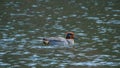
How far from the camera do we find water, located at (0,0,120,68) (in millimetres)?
26766

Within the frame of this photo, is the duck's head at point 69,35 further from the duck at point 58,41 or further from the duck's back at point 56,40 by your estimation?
the duck's back at point 56,40

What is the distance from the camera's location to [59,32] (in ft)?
114

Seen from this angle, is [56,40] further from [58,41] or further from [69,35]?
[69,35]

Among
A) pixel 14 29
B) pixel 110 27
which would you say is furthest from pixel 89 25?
pixel 14 29

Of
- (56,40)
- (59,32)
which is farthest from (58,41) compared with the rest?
(59,32)

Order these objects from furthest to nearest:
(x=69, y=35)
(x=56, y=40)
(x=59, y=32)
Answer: (x=59, y=32) < (x=69, y=35) < (x=56, y=40)

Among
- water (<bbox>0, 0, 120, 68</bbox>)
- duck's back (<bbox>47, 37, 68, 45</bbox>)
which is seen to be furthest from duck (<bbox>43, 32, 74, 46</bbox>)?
water (<bbox>0, 0, 120, 68</bbox>)

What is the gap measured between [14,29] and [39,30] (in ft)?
5.53

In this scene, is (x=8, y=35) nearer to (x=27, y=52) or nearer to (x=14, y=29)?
(x=14, y=29)

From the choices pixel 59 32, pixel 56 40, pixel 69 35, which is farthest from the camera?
pixel 59 32

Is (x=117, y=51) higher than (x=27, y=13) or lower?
lower

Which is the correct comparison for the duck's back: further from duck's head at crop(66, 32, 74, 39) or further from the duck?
duck's head at crop(66, 32, 74, 39)

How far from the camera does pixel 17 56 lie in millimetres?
27828

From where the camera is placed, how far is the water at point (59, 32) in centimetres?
2677
